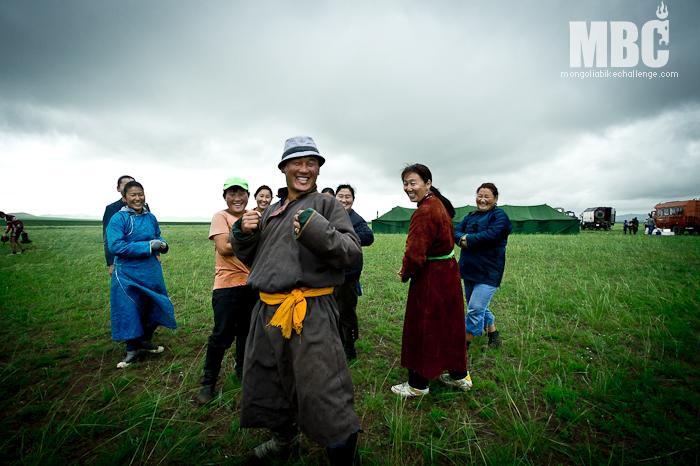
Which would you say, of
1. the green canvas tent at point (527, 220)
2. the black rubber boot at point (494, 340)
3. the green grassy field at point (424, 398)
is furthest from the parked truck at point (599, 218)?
the black rubber boot at point (494, 340)

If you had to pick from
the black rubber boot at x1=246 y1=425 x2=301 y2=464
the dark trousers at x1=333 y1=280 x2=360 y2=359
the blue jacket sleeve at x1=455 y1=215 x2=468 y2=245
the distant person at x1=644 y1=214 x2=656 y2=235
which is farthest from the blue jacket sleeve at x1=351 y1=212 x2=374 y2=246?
the distant person at x1=644 y1=214 x2=656 y2=235

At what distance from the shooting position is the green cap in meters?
3.04

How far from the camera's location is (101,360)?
3.69 m

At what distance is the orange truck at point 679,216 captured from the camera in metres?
26.2

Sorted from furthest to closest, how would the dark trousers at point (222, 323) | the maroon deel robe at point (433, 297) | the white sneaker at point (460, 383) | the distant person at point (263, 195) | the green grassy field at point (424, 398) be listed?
the distant person at point (263, 195) < the white sneaker at point (460, 383) < the dark trousers at point (222, 323) < the maroon deel robe at point (433, 297) < the green grassy field at point (424, 398)

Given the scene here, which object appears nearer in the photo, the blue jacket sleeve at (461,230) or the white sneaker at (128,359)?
the white sneaker at (128,359)

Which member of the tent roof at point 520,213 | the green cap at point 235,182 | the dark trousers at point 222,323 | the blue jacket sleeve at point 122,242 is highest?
the tent roof at point 520,213

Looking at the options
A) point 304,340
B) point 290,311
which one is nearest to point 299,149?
point 290,311

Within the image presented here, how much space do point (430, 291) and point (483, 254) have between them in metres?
1.38

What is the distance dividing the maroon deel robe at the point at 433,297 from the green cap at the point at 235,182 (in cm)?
182

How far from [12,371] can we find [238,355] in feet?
8.63

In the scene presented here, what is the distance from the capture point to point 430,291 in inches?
108

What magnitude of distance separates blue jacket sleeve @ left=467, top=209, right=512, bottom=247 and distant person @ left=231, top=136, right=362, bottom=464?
2.31m

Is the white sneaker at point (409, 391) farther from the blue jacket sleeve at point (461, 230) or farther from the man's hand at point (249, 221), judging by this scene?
the man's hand at point (249, 221)
